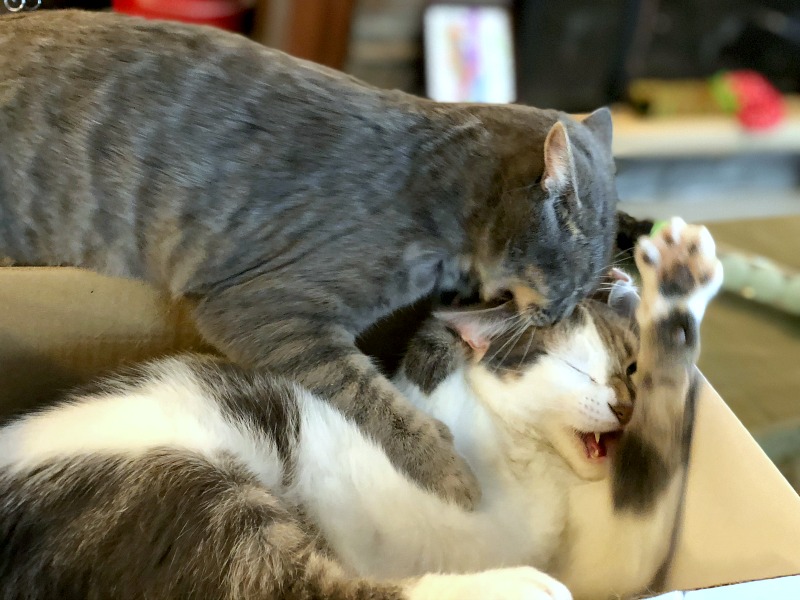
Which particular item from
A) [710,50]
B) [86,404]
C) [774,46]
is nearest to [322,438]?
A: [86,404]

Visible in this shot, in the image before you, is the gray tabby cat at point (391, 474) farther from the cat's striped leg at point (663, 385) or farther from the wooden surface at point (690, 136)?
the wooden surface at point (690, 136)

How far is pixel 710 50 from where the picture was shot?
285cm

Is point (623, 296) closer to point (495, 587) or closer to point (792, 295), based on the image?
point (495, 587)

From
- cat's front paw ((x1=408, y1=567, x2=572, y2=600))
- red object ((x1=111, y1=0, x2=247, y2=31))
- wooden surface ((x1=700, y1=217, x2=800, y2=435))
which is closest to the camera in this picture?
cat's front paw ((x1=408, y1=567, x2=572, y2=600))

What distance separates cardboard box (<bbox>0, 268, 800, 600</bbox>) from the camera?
0.74 metres

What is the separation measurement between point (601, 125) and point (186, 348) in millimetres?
753

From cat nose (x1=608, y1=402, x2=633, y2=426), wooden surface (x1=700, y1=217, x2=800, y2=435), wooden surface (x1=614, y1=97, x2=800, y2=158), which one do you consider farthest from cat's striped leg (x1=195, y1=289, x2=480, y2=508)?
wooden surface (x1=614, y1=97, x2=800, y2=158)

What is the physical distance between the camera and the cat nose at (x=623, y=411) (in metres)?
1.01

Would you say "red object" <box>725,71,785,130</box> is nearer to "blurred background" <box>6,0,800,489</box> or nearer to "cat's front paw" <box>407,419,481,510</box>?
"blurred background" <box>6,0,800,489</box>

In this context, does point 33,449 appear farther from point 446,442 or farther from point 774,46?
point 774,46

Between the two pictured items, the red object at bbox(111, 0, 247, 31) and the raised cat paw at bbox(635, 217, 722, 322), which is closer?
the raised cat paw at bbox(635, 217, 722, 322)

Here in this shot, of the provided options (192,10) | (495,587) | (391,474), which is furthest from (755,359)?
(192,10)

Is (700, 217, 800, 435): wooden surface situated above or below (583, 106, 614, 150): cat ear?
below

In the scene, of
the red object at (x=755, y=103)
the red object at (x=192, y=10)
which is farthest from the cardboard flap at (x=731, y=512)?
the red object at (x=755, y=103)
